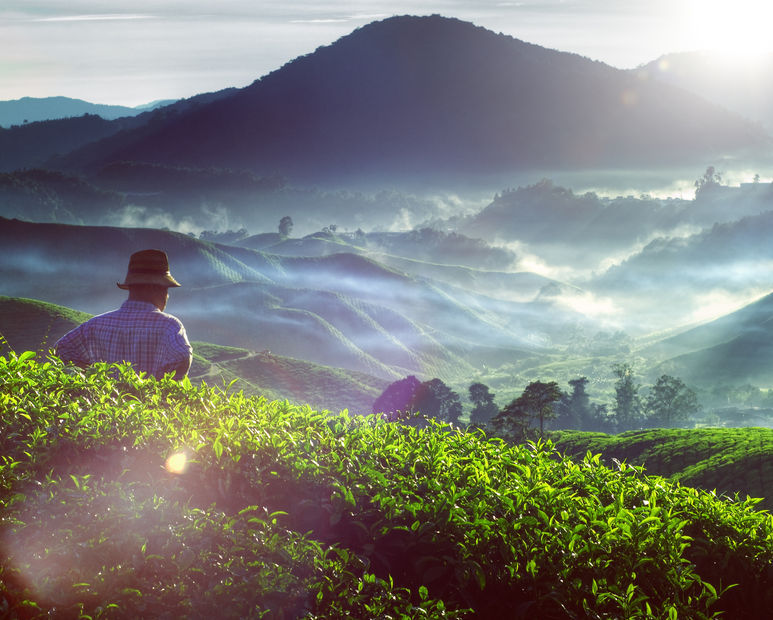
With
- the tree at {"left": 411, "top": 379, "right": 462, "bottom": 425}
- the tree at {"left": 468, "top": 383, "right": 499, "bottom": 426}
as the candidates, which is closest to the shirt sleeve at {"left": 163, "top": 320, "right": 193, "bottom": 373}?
the tree at {"left": 411, "top": 379, "right": 462, "bottom": 425}

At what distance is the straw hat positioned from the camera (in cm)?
915

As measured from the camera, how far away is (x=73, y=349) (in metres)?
9.01

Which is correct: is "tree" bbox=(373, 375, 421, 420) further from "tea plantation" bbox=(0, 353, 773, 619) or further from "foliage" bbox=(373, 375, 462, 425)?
"tea plantation" bbox=(0, 353, 773, 619)

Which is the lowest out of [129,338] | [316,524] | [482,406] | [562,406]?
[316,524]

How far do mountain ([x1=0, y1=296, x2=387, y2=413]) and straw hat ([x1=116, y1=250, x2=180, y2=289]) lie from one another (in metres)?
83.6

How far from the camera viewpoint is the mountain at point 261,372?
87500 millimetres

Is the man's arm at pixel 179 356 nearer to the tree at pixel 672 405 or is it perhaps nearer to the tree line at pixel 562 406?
the tree line at pixel 562 406

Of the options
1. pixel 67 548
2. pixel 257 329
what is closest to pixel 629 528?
pixel 67 548

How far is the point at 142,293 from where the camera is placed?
30.1 ft

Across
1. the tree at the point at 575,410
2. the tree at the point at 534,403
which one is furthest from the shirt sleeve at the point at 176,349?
the tree at the point at 575,410

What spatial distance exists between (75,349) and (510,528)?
6.05 metres

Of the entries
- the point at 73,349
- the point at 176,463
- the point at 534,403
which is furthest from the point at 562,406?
the point at 176,463

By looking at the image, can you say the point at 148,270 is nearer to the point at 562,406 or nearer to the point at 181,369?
the point at 181,369

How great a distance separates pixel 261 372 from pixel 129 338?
366 feet
